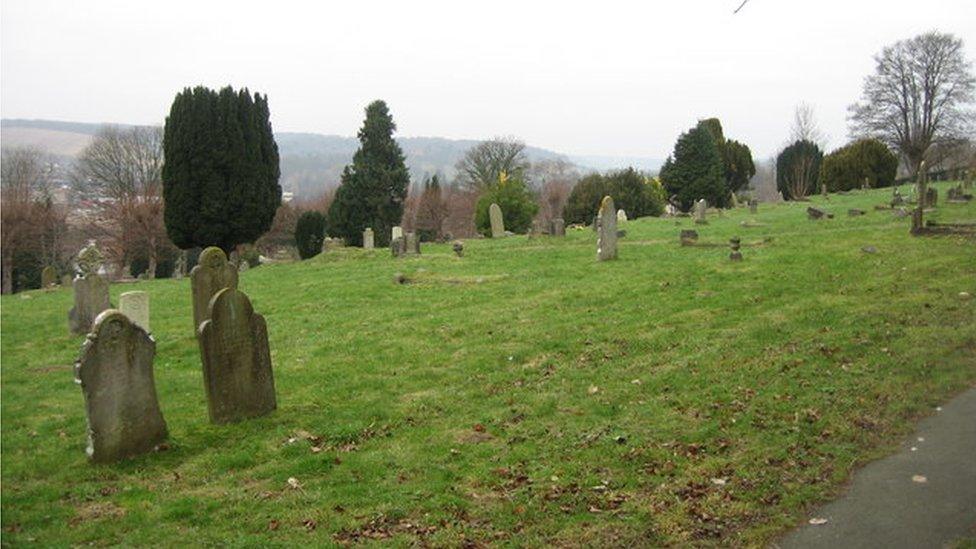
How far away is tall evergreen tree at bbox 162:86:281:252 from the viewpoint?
27.4 metres

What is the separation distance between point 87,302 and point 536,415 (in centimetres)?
1007

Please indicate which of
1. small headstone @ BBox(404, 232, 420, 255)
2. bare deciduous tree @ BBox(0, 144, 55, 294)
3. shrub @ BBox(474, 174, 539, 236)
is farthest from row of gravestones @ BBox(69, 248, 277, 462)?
shrub @ BBox(474, 174, 539, 236)

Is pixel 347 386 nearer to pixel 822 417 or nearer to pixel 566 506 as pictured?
pixel 566 506

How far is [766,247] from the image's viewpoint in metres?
18.5

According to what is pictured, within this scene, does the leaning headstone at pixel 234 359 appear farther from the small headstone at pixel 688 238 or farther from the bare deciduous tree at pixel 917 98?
the bare deciduous tree at pixel 917 98

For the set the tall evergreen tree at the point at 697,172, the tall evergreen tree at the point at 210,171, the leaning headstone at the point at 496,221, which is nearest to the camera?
the tall evergreen tree at the point at 210,171

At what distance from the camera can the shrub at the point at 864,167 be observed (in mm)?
47875

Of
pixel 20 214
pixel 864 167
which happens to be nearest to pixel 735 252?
pixel 20 214

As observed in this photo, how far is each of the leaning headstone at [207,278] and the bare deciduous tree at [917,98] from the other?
44681 millimetres

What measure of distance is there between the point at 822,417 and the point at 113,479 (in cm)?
641

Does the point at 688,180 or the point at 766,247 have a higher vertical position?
the point at 688,180

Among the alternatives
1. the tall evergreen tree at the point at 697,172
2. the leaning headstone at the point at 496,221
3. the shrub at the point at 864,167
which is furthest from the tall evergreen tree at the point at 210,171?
the shrub at the point at 864,167

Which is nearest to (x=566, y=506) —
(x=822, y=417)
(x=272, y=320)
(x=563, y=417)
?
(x=563, y=417)

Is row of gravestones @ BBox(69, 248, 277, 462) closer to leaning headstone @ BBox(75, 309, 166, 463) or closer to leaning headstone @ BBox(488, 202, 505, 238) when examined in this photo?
leaning headstone @ BBox(75, 309, 166, 463)
